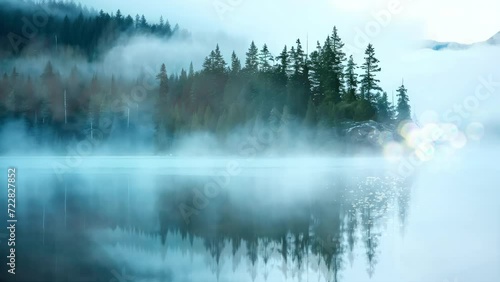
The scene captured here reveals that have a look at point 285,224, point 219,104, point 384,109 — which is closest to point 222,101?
point 219,104

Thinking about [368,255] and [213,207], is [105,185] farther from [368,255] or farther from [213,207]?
[368,255]

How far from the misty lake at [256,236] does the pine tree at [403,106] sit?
6722 centimetres

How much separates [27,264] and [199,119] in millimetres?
95293

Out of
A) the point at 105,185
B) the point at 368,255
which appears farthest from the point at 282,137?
the point at 368,255

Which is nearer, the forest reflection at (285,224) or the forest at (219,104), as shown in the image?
the forest reflection at (285,224)

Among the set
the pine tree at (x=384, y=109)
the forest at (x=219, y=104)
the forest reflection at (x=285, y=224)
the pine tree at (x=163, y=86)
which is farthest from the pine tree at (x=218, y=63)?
the forest reflection at (x=285, y=224)

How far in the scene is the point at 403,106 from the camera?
362 ft

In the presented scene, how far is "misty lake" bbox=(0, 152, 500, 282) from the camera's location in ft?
64.5

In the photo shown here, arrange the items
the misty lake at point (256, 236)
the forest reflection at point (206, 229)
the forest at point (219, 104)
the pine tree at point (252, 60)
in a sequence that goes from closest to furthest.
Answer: the misty lake at point (256, 236) → the forest reflection at point (206, 229) → the forest at point (219, 104) → the pine tree at point (252, 60)

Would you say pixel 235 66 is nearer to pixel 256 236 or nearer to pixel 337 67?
pixel 337 67

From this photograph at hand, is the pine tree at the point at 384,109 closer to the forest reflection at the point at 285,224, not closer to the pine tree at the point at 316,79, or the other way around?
the pine tree at the point at 316,79

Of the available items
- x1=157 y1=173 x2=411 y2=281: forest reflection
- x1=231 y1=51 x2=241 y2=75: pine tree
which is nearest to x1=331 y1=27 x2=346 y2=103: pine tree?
x1=231 y1=51 x2=241 y2=75: pine tree

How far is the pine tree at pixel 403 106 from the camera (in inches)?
4284

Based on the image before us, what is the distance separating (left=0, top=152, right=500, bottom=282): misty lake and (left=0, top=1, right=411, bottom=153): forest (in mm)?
62870
